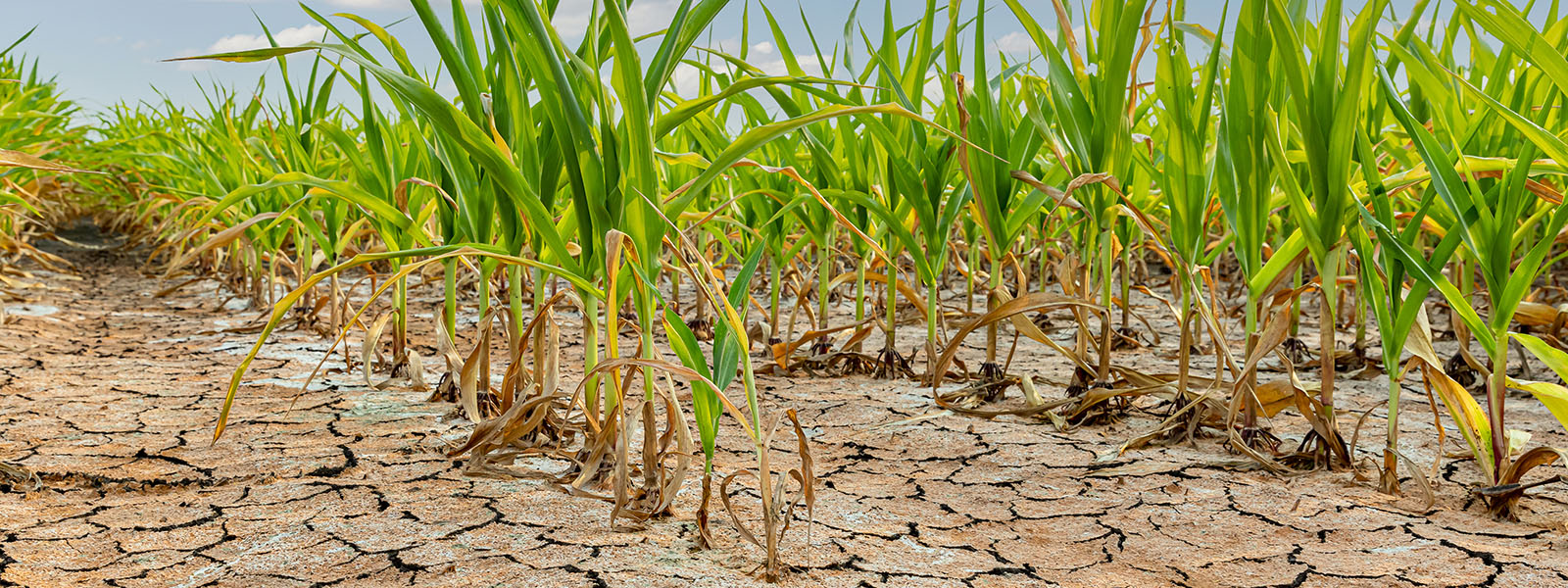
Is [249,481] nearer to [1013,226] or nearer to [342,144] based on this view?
[342,144]

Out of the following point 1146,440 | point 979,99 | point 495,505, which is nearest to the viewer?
point 495,505

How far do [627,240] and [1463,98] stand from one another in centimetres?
153

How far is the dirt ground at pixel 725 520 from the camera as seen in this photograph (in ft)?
2.92

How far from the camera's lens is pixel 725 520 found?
1.00m

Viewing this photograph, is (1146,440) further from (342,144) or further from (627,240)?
(342,144)

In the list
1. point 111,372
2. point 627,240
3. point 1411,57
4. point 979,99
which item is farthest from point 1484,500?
point 111,372

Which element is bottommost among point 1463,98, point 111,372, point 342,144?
point 111,372

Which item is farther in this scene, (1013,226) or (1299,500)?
(1013,226)

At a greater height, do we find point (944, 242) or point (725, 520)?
point (944, 242)

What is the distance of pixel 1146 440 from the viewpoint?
129 centimetres

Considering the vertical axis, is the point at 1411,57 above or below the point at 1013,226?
above

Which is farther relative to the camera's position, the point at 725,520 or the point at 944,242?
the point at 944,242

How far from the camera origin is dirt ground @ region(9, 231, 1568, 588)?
889 millimetres

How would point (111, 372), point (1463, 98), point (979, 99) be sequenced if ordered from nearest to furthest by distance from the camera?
1. point (979, 99)
2. point (1463, 98)
3. point (111, 372)
